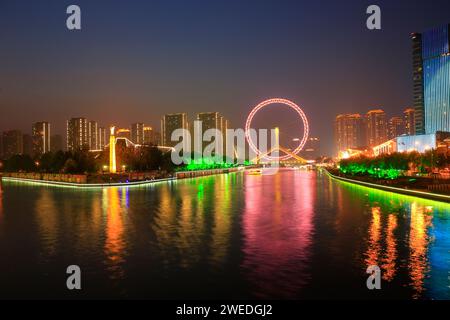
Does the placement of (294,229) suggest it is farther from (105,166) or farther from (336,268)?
(105,166)

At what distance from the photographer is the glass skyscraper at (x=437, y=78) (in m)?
98.1

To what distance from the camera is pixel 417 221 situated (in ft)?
47.6

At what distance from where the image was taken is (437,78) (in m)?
101

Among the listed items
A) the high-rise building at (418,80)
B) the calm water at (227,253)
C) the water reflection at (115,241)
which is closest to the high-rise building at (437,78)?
the high-rise building at (418,80)

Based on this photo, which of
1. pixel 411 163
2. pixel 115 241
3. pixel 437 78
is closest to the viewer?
pixel 115 241

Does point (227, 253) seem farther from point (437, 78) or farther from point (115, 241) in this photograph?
point (437, 78)

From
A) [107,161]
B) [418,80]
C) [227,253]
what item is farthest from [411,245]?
[418,80]

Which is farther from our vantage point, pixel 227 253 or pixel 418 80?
pixel 418 80

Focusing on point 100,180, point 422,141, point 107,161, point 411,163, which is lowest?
point 100,180

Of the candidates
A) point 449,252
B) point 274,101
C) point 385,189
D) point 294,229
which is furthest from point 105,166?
point 449,252

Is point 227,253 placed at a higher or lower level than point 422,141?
lower

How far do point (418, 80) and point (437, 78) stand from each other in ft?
58.0

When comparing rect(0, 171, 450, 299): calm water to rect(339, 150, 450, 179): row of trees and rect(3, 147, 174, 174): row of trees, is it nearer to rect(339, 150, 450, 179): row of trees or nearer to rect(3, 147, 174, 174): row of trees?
rect(339, 150, 450, 179): row of trees

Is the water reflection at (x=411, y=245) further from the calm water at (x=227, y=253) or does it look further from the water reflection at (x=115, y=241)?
the water reflection at (x=115, y=241)
